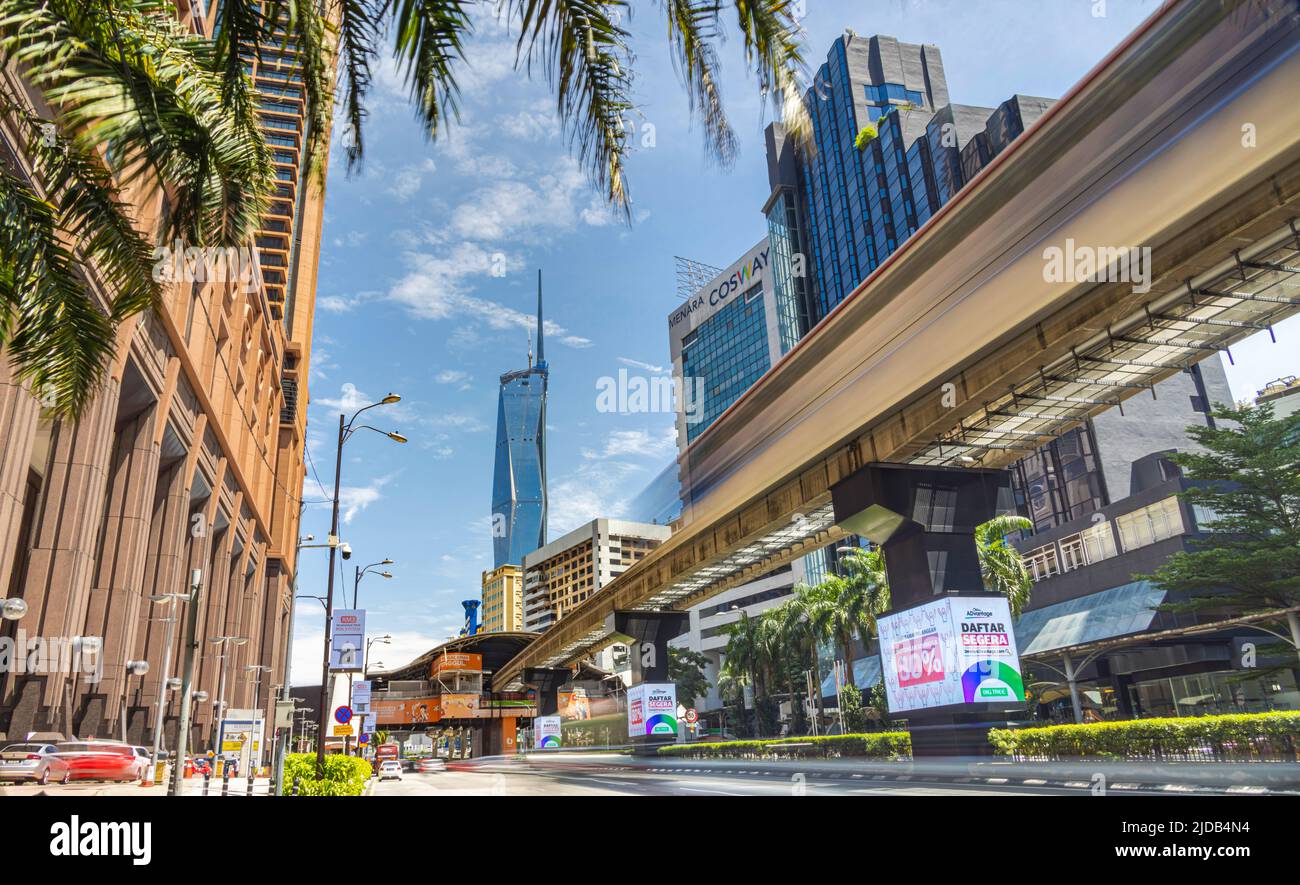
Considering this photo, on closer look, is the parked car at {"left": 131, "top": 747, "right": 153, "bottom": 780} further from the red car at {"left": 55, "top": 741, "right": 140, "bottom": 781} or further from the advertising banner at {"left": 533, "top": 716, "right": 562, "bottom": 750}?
the advertising banner at {"left": 533, "top": 716, "right": 562, "bottom": 750}

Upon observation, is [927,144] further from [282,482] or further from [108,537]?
[108,537]

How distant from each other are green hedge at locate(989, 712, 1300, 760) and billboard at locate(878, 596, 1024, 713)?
3.09 m

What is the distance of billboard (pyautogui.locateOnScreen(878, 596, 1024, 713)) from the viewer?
20391mm

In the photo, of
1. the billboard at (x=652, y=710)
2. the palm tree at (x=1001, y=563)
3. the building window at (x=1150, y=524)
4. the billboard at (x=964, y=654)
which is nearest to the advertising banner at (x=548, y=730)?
the billboard at (x=652, y=710)

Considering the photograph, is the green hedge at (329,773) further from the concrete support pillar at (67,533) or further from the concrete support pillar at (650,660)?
the concrete support pillar at (650,660)

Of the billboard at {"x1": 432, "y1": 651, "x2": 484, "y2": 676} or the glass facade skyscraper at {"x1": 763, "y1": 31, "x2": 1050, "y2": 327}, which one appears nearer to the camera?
the billboard at {"x1": 432, "y1": 651, "x2": 484, "y2": 676}

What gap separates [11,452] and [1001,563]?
37.0 m

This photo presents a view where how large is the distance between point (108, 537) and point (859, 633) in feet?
126

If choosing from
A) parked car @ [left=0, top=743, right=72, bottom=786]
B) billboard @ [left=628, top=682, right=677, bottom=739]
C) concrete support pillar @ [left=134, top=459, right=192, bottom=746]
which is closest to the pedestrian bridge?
billboard @ [left=628, top=682, right=677, bottom=739]

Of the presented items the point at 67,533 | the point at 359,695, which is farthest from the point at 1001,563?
the point at 67,533

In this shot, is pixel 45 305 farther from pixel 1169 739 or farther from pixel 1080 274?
pixel 1169 739

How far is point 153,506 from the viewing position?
A: 4066 cm

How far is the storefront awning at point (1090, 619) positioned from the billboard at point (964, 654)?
24.6 metres

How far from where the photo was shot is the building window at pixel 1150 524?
4653 centimetres
